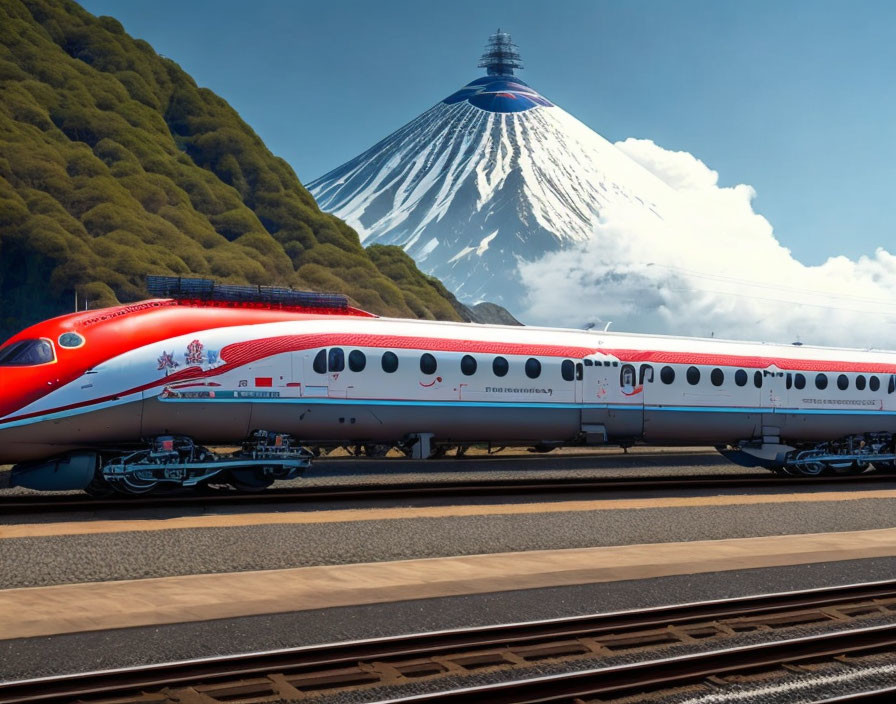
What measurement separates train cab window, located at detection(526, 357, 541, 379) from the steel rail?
14780 mm

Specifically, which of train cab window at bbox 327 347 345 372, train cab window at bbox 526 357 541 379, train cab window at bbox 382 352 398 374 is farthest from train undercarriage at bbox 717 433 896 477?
train cab window at bbox 327 347 345 372

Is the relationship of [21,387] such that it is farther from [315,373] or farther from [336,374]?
[336,374]

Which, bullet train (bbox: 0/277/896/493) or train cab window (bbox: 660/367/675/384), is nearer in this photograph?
bullet train (bbox: 0/277/896/493)

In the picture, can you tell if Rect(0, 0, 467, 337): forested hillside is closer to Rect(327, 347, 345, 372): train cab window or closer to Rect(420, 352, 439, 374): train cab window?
Rect(420, 352, 439, 374): train cab window

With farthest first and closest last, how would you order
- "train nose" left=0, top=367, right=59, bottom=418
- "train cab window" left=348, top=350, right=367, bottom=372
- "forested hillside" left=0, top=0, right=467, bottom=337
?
"forested hillside" left=0, top=0, right=467, bottom=337, "train cab window" left=348, top=350, right=367, bottom=372, "train nose" left=0, top=367, right=59, bottom=418

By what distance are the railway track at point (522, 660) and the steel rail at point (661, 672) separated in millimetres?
13

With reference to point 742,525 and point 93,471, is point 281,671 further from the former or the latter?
point 742,525

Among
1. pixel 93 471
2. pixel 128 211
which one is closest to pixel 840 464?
pixel 93 471

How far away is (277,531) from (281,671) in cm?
783

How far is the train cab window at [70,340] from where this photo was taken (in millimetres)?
19766

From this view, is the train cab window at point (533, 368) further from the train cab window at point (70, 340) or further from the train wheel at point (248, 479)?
the train cab window at point (70, 340)

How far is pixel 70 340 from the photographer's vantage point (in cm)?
1986

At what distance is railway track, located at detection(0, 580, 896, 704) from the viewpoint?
9055 millimetres

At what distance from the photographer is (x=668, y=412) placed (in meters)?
28.0
